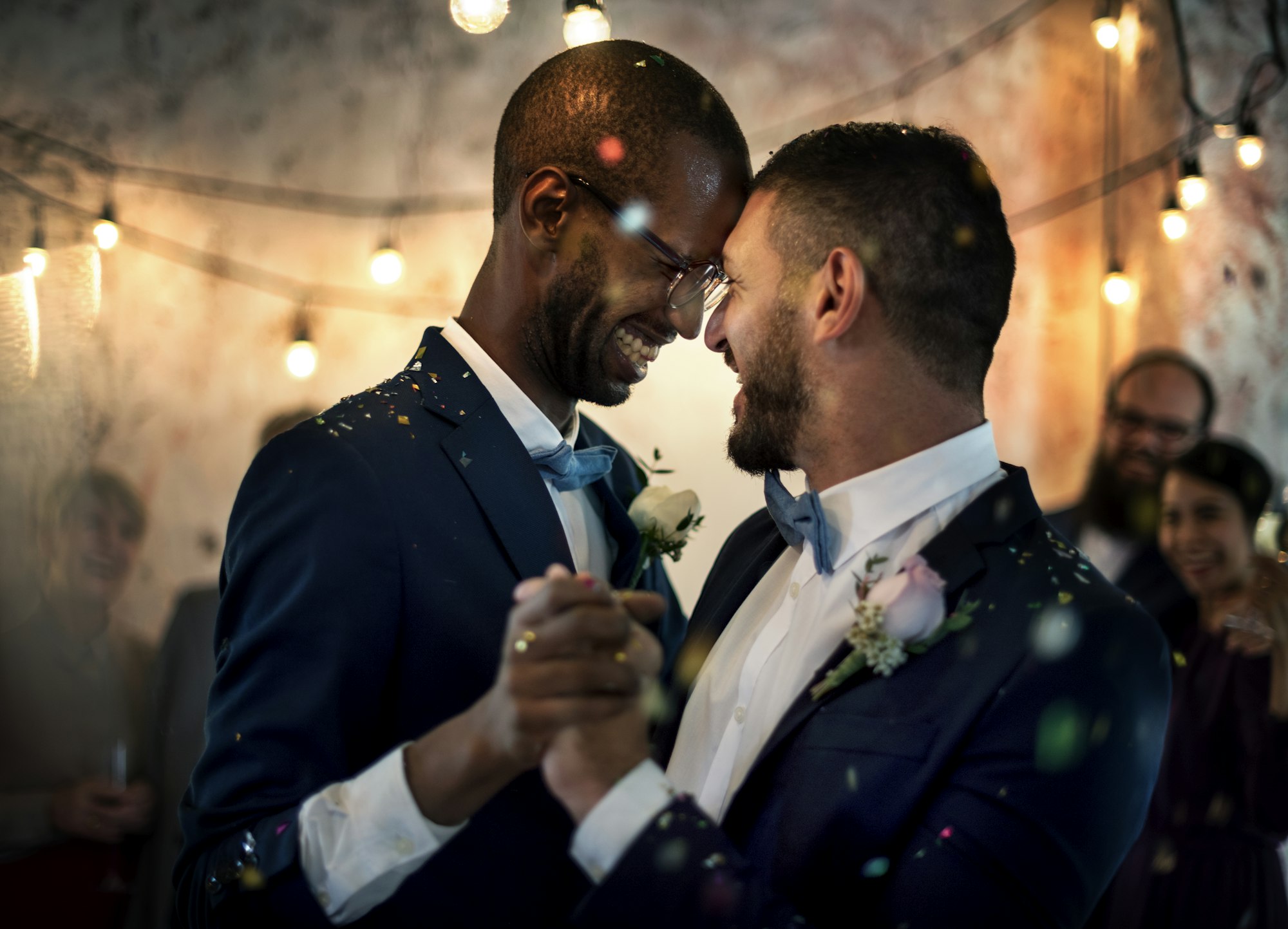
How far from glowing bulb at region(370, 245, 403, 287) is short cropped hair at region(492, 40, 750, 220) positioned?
1488 millimetres

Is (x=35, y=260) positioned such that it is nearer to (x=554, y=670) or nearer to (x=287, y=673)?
(x=287, y=673)

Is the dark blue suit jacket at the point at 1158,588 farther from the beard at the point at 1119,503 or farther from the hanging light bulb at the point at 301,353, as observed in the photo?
the hanging light bulb at the point at 301,353

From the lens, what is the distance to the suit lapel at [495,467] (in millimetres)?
1520

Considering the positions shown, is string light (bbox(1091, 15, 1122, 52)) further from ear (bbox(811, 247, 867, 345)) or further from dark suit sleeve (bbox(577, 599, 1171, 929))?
dark suit sleeve (bbox(577, 599, 1171, 929))

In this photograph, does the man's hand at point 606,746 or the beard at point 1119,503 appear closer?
the man's hand at point 606,746

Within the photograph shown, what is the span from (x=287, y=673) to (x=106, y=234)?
189 cm

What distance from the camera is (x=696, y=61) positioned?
3492mm

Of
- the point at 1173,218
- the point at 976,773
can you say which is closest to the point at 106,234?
the point at 976,773

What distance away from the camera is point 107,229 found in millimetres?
2719

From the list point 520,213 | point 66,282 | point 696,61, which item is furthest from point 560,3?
point 520,213

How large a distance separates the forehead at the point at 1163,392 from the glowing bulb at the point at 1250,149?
795 millimetres

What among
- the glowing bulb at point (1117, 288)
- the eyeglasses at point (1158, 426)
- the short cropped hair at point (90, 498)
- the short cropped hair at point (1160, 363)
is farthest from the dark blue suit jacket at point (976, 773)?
the glowing bulb at point (1117, 288)

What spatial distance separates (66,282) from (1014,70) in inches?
130

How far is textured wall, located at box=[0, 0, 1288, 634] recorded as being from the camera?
2705 mm
